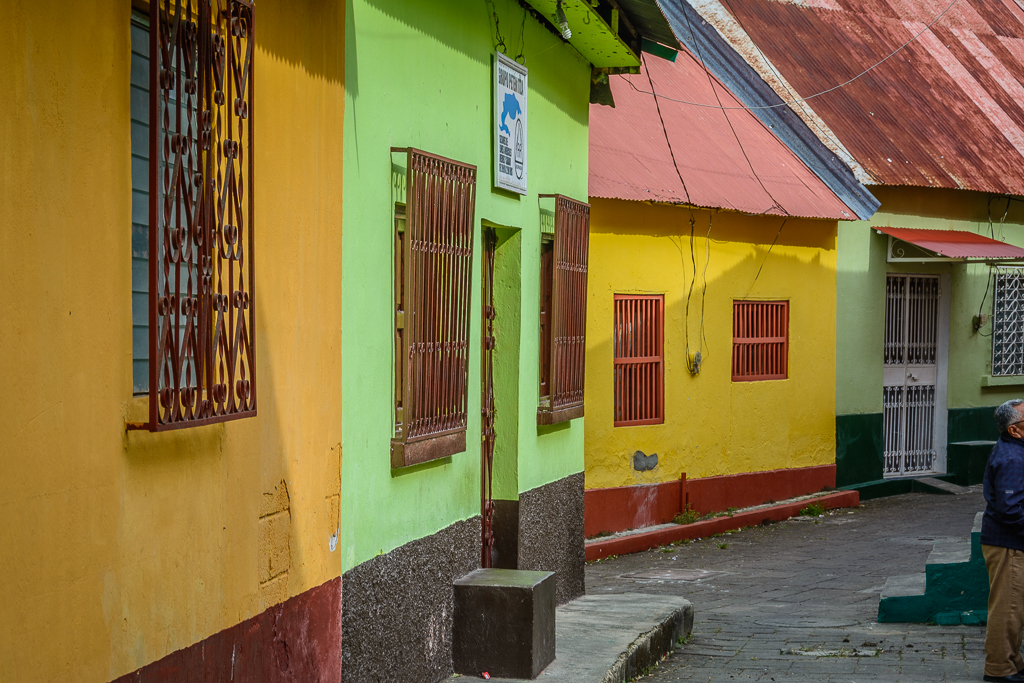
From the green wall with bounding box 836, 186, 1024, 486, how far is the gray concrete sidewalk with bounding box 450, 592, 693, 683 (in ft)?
23.9

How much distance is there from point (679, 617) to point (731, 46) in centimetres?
920

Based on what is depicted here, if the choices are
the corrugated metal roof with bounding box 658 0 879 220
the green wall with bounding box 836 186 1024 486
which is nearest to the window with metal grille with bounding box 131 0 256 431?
the corrugated metal roof with bounding box 658 0 879 220

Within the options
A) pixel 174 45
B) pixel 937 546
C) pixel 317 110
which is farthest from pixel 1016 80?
pixel 174 45

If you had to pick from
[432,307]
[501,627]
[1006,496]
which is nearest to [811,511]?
[1006,496]

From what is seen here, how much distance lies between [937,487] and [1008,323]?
271cm

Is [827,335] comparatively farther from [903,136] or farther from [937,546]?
[937,546]

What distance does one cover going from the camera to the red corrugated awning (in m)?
14.8

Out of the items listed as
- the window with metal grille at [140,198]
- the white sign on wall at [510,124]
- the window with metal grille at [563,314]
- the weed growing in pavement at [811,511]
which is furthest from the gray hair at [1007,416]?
the weed growing in pavement at [811,511]

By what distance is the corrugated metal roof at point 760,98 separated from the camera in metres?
14.8

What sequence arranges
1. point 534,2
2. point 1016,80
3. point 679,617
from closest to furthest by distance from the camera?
point 534,2
point 679,617
point 1016,80

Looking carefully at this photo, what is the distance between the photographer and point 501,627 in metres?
6.39

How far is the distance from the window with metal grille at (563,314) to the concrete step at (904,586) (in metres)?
2.71

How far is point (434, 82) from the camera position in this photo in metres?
6.18

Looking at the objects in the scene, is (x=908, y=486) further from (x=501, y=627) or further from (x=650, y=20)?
(x=501, y=627)
